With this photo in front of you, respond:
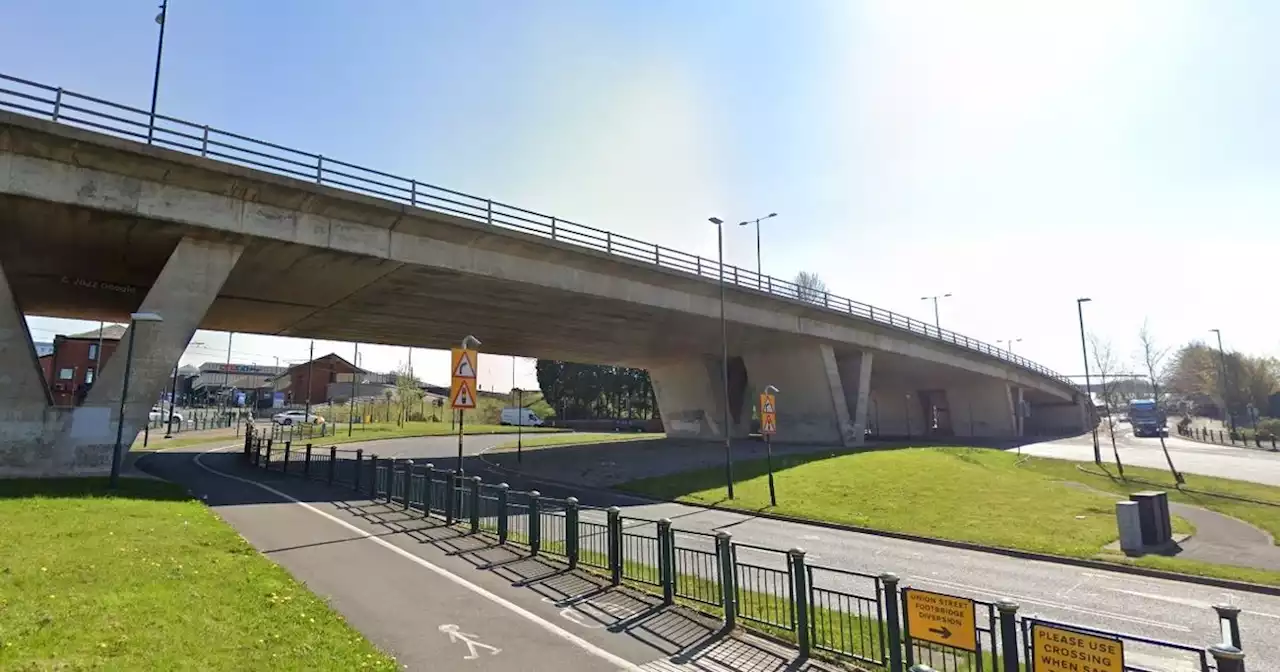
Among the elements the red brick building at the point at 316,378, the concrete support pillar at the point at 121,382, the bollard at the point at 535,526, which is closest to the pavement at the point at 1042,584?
the bollard at the point at 535,526

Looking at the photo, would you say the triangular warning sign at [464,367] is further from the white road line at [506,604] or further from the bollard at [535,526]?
the white road line at [506,604]

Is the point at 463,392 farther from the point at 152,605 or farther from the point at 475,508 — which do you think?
the point at 152,605

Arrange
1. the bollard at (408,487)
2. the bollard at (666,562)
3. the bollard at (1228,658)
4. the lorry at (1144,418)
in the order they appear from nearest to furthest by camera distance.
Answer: the bollard at (1228,658), the bollard at (666,562), the bollard at (408,487), the lorry at (1144,418)

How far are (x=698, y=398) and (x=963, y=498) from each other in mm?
25949

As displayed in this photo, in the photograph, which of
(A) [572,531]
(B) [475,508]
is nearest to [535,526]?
(A) [572,531]

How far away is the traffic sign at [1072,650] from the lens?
4875mm

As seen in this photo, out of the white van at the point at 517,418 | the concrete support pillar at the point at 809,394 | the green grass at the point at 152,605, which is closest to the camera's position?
the green grass at the point at 152,605

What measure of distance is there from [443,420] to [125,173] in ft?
188

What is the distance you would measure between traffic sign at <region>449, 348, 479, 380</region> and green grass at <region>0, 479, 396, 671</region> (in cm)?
Result: 451

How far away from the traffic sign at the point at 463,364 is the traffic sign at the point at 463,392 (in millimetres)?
104

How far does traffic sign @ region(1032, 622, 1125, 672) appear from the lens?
16.0 ft

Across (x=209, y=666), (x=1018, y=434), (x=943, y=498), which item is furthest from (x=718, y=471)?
(x=1018, y=434)

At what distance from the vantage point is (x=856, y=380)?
4312 centimetres

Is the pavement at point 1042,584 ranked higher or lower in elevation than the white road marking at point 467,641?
lower
